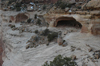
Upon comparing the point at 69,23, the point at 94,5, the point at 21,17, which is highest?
the point at 94,5

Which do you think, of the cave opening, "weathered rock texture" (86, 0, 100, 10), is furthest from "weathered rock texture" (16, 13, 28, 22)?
"weathered rock texture" (86, 0, 100, 10)

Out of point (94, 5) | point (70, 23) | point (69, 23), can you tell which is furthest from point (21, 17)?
point (94, 5)

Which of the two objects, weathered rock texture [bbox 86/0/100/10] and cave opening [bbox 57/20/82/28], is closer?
weathered rock texture [bbox 86/0/100/10]

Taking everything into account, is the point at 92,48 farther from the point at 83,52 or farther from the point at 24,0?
the point at 24,0

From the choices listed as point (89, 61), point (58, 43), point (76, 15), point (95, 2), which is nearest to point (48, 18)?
point (76, 15)

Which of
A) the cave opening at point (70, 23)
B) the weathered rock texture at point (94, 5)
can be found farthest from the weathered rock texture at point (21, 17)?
the weathered rock texture at point (94, 5)

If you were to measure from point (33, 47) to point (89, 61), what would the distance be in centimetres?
526

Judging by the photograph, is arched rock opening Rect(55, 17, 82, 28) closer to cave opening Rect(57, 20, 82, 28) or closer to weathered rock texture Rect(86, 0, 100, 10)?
cave opening Rect(57, 20, 82, 28)

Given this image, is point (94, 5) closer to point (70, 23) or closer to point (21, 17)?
point (70, 23)

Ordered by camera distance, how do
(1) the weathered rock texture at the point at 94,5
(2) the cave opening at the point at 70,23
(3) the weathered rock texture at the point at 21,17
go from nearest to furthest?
(1) the weathered rock texture at the point at 94,5
(2) the cave opening at the point at 70,23
(3) the weathered rock texture at the point at 21,17

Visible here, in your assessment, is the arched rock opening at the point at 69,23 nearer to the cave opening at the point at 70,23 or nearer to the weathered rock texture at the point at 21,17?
the cave opening at the point at 70,23


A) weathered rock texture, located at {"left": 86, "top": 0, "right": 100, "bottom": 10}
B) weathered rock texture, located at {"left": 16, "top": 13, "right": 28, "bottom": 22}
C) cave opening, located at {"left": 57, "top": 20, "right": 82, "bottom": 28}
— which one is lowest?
weathered rock texture, located at {"left": 16, "top": 13, "right": 28, "bottom": 22}

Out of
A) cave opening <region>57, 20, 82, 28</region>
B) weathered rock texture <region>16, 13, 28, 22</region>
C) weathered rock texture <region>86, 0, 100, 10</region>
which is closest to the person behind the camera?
weathered rock texture <region>86, 0, 100, 10</region>

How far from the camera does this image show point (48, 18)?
13625 mm
